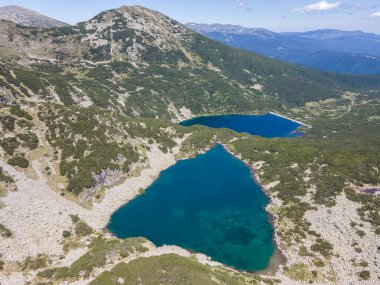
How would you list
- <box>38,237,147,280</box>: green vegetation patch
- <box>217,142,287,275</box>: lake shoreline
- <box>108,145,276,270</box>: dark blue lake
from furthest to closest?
<box>108,145,276,270</box>: dark blue lake
<box>217,142,287,275</box>: lake shoreline
<box>38,237,147,280</box>: green vegetation patch

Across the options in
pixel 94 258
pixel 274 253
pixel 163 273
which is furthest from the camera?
pixel 274 253

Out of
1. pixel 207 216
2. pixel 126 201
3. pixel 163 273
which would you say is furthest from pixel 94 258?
pixel 207 216

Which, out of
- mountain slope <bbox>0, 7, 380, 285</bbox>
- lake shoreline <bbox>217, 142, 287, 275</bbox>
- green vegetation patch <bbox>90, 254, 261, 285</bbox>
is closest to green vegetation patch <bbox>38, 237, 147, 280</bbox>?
mountain slope <bbox>0, 7, 380, 285</bbox>

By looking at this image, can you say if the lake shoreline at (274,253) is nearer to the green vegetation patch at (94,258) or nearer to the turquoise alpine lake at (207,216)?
the turquoise alpine lake at (207,216)

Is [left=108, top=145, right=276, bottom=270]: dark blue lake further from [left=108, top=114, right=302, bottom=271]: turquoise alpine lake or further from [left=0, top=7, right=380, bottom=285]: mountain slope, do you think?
[left=0, top=7, right=380, bottom=285]: mountain slope

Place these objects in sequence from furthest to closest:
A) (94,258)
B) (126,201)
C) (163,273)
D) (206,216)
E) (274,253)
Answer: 1. (126,201)
2. (206,216)
3. (274,253)
4. (94,258)
5. (163,273)

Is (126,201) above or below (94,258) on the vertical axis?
below

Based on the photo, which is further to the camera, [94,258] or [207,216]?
[207,216]

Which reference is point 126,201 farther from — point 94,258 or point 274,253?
point 274,253

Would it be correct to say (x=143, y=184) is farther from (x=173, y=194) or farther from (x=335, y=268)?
(x=335, y=268)

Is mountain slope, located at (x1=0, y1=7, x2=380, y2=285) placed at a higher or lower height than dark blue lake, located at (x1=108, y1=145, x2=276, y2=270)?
higher
